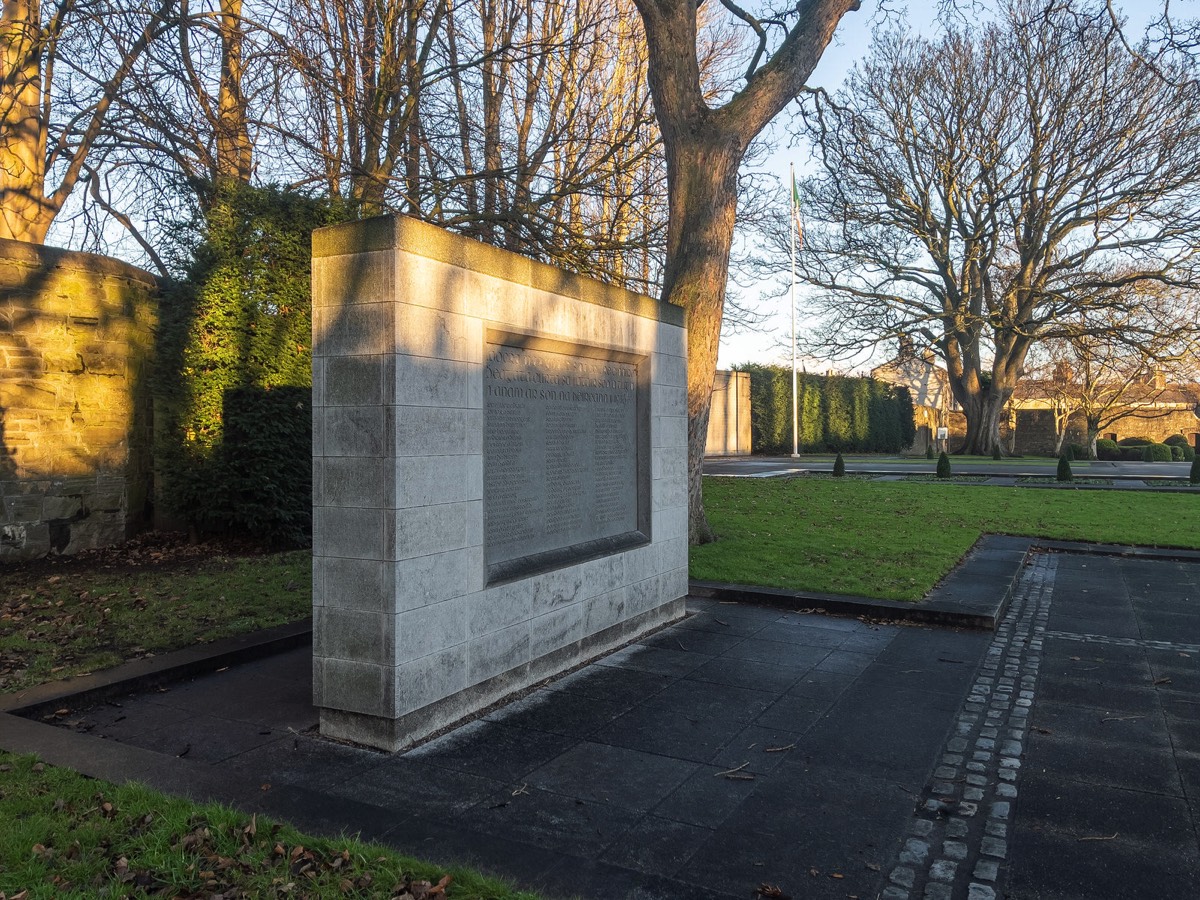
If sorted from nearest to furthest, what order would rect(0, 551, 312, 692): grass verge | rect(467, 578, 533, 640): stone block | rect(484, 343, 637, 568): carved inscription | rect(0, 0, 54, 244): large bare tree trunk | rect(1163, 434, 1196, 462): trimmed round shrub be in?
rect(467, 578, 533, 640): stone block → rect(484, 343, 637, 568): carved inscription → rect(0, 551, 312, 692): grass verge → rect(0, 0, 54, 244): large bare tree trunk → rect(1163, 434, 1196, 462): trimmed round shrub

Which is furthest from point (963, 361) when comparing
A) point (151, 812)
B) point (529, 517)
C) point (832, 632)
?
point (151, 812)

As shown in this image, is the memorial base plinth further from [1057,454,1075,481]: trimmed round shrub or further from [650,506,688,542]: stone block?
[1057,454,1075,481]: trimmed round shrub

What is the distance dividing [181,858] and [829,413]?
1748 inches

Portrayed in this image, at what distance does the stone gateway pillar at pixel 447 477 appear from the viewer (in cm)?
431

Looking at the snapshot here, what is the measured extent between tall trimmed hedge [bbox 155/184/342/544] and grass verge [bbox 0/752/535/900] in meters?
6.96

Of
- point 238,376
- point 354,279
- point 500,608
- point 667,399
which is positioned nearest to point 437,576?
point 500,608

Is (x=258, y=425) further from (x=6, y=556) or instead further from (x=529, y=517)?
(x=529, y=517)

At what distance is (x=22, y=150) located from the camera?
11.8m


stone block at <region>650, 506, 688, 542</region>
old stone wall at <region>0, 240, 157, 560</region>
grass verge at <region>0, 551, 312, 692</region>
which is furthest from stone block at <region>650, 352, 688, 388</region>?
old stone wall at <region>0, 240, 157, 560</region>

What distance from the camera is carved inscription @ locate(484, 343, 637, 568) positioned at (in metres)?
5.20

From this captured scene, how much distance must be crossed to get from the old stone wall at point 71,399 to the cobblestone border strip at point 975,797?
9.53m

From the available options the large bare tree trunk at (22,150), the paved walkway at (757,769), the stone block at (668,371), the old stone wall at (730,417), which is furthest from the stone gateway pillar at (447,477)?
the old stone wall at (730,417)

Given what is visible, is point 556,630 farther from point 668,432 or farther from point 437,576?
point 668,432

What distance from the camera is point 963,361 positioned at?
35.9 metres
